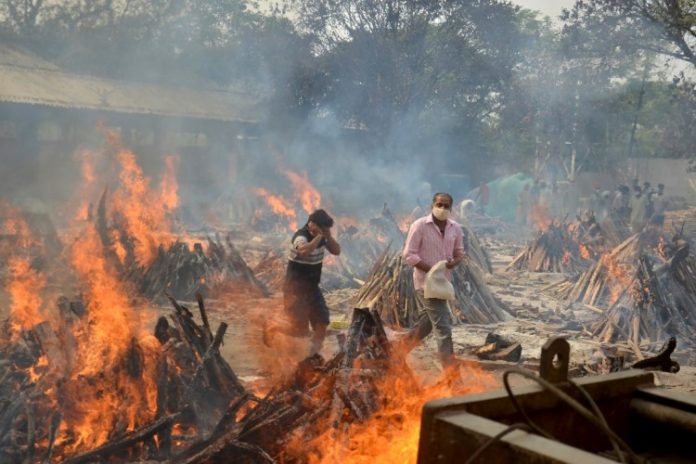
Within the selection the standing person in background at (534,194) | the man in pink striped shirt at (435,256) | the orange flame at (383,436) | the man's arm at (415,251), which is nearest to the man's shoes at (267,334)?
the man in pink striped shirt at (435,256)

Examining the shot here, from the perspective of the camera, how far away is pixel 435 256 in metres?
7.04

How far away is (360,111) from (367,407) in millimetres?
25971

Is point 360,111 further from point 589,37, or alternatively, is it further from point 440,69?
point 589,37

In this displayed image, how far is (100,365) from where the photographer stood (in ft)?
17.6

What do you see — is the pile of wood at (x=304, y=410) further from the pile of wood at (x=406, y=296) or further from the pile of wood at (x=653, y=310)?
the pile of wood at (x=653, y=310)

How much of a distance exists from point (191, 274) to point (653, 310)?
23.3 feet

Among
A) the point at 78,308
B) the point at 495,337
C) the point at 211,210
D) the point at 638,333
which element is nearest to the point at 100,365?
the point at 78,308

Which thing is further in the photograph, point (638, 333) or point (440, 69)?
point (440, 69)

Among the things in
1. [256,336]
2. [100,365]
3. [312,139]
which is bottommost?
[256,336]

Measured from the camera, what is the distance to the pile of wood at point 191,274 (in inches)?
467

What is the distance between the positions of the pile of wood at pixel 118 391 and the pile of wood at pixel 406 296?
4.55 metres

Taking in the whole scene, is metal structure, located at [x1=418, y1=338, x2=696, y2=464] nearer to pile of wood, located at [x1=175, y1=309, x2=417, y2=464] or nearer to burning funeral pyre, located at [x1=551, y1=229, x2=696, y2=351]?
pile of wood, located at [x1=175, y1=309, x2=417, y2=464]

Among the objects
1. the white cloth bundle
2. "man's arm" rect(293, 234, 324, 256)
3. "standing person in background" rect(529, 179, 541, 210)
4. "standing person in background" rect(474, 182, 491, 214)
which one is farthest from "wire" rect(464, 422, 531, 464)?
"standing person in background" rect(474, 182, 491, 214)

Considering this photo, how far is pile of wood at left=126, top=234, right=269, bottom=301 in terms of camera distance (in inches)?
467
